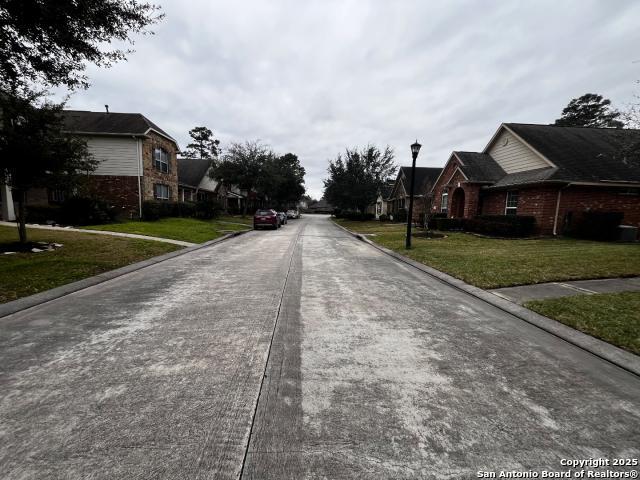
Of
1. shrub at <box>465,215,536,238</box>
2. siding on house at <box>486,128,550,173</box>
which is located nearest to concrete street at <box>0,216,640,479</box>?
shrub at <box>465,215,536,238</box>

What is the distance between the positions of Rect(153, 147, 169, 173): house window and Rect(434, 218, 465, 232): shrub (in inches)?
885

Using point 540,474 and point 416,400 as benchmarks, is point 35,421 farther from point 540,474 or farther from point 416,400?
point 540,474

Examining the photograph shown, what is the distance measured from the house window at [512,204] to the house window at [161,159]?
86.0ft

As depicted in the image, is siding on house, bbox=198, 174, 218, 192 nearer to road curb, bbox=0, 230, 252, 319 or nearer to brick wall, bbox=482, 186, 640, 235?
road curb, bbox=0, 230, 252, 319

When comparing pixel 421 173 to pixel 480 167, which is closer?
pixel 480 167

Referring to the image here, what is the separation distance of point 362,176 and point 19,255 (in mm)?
30988

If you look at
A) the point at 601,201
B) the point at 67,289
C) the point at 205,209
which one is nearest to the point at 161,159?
the point at 205,209

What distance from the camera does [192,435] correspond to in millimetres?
2148

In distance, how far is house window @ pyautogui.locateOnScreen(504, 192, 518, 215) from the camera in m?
18.5

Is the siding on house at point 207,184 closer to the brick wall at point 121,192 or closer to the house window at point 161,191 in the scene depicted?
the house window at point 161,191

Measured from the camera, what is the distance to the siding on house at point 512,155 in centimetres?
1827

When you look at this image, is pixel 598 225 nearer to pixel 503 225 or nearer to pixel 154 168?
pixel 503 225

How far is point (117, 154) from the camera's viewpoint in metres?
22.2

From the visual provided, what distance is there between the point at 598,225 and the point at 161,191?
98.1 feet
